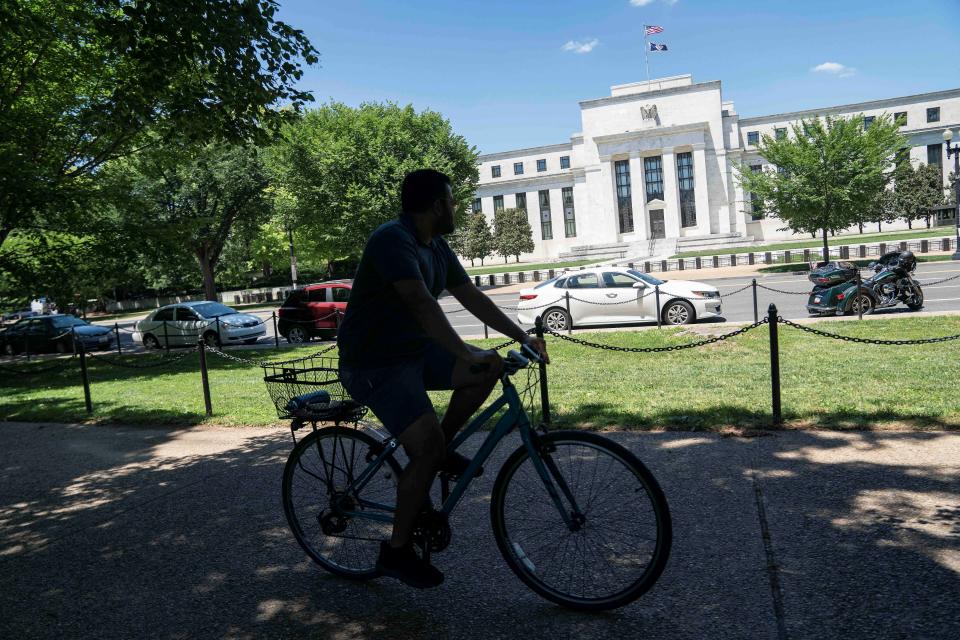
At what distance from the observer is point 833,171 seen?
3238cm

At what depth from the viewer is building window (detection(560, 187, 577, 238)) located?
91.9m

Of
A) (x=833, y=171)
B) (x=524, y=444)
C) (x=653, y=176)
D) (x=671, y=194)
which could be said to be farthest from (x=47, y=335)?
(x=653, y=176)

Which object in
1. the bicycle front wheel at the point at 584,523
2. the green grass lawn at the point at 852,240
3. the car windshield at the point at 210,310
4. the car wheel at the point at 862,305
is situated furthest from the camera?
the green grass lawn at the point at 852,240

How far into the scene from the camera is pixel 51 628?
3.58 metres

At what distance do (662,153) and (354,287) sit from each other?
253 ft

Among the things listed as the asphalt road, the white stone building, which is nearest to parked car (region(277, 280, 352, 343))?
the asphalt road

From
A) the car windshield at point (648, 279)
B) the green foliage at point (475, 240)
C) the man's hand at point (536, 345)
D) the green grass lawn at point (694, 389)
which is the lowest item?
the green grass lawn at point (694, 389)

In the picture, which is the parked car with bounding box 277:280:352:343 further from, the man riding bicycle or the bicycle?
the man riding bicycle

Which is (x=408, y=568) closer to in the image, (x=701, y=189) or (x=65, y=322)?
(x=65, y=322)

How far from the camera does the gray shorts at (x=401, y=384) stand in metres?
3.18

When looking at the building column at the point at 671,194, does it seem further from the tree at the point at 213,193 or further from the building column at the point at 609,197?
the tree at the point at 213,193

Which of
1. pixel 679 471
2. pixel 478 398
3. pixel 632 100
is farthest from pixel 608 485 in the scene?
pixel 632 100

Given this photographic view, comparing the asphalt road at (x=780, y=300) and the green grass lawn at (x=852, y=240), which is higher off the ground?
the green grass lawn at (x=852, y=240)

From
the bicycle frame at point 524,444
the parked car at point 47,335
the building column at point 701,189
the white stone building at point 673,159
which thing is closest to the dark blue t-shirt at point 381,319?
the bicycle frame at point 524,444
